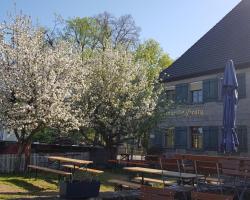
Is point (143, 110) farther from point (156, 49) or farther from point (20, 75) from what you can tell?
point (156, 49)

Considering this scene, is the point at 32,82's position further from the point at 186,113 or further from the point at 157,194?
the point at 186,113

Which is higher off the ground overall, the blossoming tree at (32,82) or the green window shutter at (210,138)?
the blossoming tree at (32,82)

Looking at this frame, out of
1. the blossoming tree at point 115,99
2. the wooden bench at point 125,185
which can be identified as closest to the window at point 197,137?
the blossoming tree at point 115,99

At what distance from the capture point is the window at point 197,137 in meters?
24.8

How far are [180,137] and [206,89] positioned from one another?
3.49 meters

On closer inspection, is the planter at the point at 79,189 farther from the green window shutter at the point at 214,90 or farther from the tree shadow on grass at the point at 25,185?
the green window shutter at the point at 214,90

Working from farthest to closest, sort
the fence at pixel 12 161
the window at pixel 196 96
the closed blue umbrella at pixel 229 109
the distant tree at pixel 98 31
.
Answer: the distant tree at pixel 98 31 < the window at pixel 196 96 < the fence at pixel 12 161 < the closed blue umbrella at pixel 229 109

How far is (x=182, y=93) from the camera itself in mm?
26391

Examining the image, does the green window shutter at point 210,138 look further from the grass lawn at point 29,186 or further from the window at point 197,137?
the grass lawn at point 29,186

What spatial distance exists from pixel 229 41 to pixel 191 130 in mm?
5637

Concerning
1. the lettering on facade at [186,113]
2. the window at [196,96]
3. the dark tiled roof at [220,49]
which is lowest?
the lettering on facade at [186,113]

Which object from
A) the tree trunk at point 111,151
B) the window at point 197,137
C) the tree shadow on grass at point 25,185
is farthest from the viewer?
the window at point 197,137

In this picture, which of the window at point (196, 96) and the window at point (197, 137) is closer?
the window at point (197, 137)

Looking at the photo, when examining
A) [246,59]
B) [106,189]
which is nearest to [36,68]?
[106,189]
